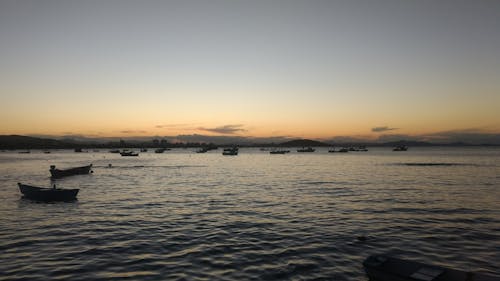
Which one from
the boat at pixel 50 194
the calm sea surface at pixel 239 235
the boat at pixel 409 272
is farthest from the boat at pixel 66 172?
the boat at pixel 409 272

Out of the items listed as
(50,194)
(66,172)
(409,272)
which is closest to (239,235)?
(409,272)

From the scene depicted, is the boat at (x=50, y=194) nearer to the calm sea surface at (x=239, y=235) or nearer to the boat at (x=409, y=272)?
the calm sea surface at (x=239, y=235)

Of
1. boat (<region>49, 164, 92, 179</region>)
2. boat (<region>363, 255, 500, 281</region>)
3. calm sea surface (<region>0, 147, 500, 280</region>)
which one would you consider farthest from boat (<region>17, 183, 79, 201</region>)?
boat (<region>363, 255, 500, 281</region>)

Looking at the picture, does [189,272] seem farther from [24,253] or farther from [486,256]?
[486,256]

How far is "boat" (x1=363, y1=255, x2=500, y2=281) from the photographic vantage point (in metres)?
11.6

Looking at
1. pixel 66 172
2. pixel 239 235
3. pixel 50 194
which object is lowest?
pixel 239 235

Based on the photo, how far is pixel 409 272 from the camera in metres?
12.5

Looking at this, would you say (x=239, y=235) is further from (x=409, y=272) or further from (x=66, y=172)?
(x=66, y=172)

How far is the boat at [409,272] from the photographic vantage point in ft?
38.0

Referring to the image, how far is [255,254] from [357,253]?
522 cm

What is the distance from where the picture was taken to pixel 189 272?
47.9ft

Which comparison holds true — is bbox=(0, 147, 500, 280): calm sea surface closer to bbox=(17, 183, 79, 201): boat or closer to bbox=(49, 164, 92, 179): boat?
bbox=(17, 183, 79, 201): boat

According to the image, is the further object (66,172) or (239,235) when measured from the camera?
(66,172)

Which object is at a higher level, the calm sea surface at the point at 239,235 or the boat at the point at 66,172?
the boat at the point at 66,172
